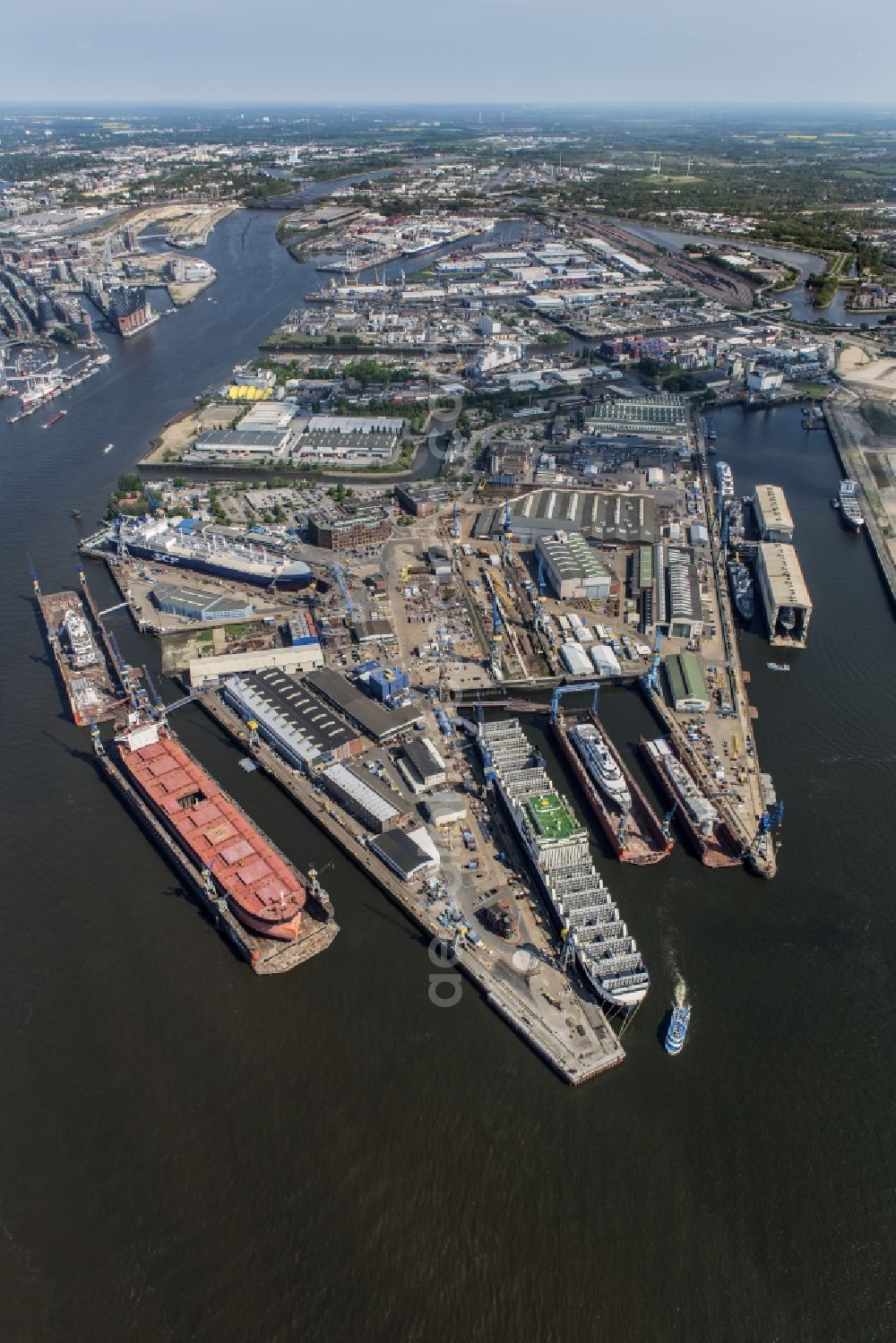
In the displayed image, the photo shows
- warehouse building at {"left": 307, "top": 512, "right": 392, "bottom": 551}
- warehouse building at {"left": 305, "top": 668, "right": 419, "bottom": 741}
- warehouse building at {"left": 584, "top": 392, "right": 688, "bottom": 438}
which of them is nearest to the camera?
warehouse building at {"left": 305, "top": 668, "right": 419, "bottom": 741}

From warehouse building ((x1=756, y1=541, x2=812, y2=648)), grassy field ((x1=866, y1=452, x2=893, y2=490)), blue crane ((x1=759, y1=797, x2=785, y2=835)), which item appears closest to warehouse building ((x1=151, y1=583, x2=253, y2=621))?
blue crane ((x1=759, y1=797, x2=785, y2=835))

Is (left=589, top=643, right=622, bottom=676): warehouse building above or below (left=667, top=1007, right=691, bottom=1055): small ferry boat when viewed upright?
above

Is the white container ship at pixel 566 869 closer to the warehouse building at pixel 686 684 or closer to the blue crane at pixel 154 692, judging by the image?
the warehouse building at pixel 686 684

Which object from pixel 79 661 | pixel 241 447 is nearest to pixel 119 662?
pixel 79 661

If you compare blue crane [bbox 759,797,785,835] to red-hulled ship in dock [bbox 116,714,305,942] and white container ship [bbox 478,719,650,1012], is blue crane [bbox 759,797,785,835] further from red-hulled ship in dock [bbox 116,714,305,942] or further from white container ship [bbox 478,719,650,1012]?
red-hulled ship in dock [bbox 116,714,305,942]

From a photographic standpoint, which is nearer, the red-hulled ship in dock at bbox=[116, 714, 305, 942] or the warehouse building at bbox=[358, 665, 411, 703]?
the red-hulled ship in dock at bbox=[116, 714, 305, 942]

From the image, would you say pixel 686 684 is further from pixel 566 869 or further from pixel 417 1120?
pixel 417 1120

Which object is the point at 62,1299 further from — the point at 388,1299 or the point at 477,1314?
the point at 477,1314
